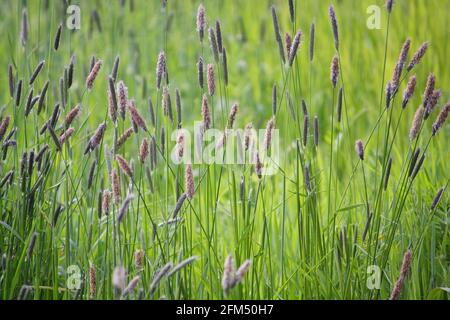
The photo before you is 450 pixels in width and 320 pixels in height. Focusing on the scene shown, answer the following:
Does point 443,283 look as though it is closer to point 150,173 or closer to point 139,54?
point 150,173

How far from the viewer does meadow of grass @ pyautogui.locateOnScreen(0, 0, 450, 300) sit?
1423mm

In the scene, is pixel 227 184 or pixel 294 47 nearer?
pixel 294 47

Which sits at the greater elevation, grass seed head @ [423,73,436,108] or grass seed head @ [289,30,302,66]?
grass seed head @ [289,30,302,66]

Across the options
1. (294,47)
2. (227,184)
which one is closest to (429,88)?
(294,47)

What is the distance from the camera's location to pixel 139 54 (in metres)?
2.91

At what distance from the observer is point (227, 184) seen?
85.6 inches

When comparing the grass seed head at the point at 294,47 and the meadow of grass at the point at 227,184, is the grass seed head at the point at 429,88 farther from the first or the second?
the grass seed head at the point at 294,47

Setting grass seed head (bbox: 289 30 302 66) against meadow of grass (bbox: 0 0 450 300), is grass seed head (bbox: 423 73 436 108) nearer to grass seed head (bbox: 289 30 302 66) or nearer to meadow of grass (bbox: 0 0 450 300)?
meadow of grass (bbox: 0 0 450 300)

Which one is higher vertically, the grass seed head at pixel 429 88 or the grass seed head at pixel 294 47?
the grass seed head at pixel 294 47

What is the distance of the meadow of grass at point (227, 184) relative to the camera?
4.67 ft

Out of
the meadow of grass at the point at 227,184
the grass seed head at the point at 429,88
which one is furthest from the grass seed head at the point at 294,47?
the grass seed head at the point at 429,88

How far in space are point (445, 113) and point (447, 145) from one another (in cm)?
101

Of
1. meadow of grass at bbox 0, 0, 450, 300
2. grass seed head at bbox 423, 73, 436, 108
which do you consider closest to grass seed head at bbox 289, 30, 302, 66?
meadow of grass at bbox 0, 0, 450, 300

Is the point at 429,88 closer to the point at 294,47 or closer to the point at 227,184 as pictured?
the point at 294,47
